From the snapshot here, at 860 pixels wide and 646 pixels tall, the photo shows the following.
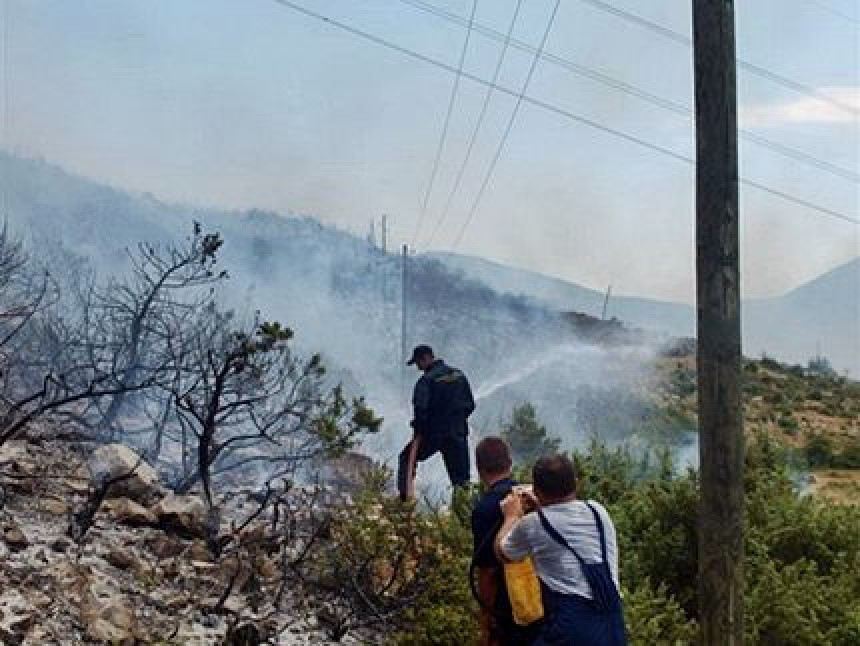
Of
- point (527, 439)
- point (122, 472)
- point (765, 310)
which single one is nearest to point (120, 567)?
point (122, 472)

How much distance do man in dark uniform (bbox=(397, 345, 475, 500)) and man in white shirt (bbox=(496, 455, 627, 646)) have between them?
450 centimetres

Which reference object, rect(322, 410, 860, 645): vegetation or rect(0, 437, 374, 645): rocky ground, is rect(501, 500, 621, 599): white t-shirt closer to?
rect(322, 410, 860, 645): vegetation

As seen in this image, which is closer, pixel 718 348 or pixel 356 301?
pixel 718 348

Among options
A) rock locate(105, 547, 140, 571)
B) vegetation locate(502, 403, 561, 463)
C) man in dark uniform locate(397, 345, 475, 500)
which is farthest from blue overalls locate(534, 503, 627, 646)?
vegetation locate(502, 403, 561, 463)

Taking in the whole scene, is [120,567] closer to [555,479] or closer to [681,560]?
[555,479]

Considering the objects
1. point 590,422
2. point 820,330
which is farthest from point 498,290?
point 820,330

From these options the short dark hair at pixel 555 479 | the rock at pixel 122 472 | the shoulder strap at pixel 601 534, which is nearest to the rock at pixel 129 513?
the rock at pixel 122 472

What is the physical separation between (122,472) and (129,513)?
12.6 inches

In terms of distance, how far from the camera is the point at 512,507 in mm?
4715

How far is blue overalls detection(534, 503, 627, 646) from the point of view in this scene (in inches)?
174

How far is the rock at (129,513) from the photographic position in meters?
7.37

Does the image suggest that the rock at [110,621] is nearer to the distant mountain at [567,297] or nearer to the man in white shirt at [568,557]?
the man in white shirt at [568,557]

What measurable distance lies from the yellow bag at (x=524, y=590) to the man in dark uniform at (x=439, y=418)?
4425mm

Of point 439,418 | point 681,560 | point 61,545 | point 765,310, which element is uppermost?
point 765,310
